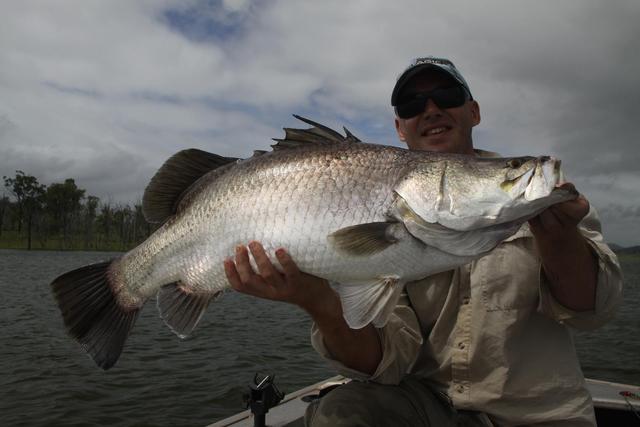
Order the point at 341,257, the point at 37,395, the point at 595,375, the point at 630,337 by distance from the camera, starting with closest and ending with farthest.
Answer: the point at 341,257, the point at 37,395, the point at 595,375, the point at 630,337

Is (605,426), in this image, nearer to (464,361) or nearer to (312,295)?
(464,361)

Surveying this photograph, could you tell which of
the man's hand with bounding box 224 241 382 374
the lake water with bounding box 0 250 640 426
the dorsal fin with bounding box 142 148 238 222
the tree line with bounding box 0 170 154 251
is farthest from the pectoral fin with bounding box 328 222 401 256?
the tree line with bounding box 0 170 154 251

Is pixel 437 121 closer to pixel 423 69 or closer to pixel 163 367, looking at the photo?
pixel 423 69

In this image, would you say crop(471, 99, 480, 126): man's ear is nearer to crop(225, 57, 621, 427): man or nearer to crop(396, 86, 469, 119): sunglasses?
crop(396, 86, 469, 119): sunglasses

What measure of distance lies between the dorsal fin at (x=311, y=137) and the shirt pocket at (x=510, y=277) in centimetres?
115

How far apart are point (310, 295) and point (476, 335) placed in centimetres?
106

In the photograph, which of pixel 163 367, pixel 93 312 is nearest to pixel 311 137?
pixel 93 312

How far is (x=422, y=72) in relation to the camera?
363 cm

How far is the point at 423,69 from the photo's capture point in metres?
3.62

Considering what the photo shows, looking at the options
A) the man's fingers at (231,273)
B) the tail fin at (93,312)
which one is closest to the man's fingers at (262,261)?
the man's fingers at (231,273)

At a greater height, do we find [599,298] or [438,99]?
[438,99]

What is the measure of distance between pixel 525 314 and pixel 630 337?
53.7 ft

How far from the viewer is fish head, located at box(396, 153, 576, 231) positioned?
2184mm

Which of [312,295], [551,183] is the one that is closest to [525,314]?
[551,183]
